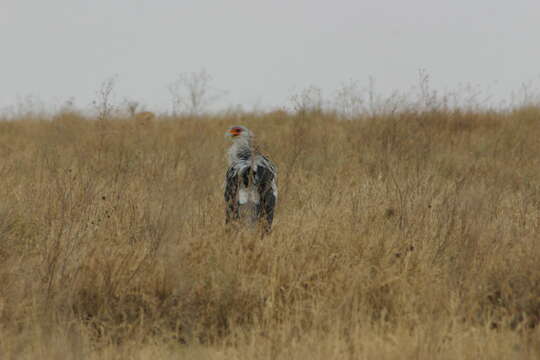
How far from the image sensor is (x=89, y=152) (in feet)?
26.3

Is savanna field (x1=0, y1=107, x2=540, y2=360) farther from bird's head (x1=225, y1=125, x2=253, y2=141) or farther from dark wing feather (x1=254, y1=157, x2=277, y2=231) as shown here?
bird's head (x1=225, y1=125, x2=253, y2=141)

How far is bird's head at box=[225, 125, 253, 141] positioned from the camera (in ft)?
14.2

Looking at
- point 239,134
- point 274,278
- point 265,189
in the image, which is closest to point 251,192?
point 265,189

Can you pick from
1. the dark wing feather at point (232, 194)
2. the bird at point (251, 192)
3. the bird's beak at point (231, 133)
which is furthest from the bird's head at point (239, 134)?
the dark wing feather at point (232, 194)

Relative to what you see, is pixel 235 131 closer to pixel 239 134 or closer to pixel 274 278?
pixel 239 134

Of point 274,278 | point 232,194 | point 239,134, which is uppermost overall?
point 239,134

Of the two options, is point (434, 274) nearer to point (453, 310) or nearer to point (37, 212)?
point (453, 310)

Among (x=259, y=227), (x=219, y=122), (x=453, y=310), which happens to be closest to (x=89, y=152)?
(x=219, y=122)

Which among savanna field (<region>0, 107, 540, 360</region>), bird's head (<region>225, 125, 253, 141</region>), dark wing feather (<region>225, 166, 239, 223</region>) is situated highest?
bird's head (<region>225, 125, 253, 141</region>)

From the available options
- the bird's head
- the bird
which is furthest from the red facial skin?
the bird

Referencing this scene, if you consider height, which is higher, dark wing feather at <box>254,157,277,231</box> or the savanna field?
dark wing feather at <box>254,157,277,231</box>

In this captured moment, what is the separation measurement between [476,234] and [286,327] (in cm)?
162

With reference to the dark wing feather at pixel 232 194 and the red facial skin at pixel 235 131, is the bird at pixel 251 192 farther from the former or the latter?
the red facial skin at pixel 235 131

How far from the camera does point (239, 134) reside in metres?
4.34
